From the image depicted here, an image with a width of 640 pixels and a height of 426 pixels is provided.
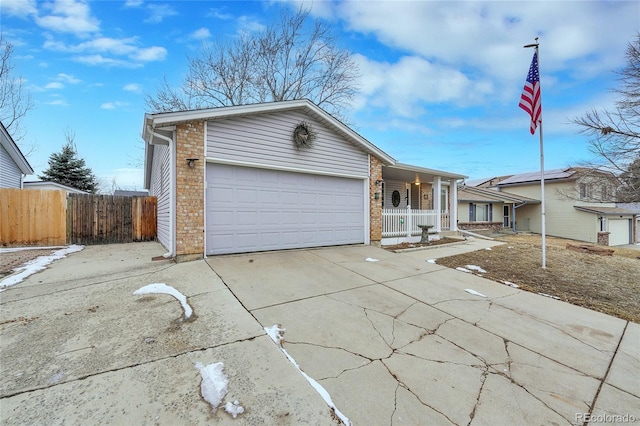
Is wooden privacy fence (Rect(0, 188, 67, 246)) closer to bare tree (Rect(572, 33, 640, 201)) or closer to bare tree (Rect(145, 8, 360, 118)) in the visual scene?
bare tree (Rect(145, 8, 360, 118))

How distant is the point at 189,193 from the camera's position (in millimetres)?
5754

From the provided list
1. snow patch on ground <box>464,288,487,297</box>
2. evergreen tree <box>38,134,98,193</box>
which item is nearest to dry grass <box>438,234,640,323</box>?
snow patch on ground <box>464,288,487,297</box>

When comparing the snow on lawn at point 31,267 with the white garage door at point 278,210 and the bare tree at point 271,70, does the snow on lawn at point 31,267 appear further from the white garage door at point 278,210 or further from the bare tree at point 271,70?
the bare tree at point 271,70

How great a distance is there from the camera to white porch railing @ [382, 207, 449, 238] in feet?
33.2

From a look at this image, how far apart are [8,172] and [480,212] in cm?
2723

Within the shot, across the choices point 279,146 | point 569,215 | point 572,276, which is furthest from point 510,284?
point 569,215

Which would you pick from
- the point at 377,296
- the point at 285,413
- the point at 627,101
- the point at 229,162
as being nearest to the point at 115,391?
the point at 285,413

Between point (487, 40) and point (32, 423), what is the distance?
12.8m

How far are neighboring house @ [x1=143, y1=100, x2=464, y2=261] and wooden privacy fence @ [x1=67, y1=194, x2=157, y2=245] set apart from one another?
12.6 feet

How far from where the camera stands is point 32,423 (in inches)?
67.5

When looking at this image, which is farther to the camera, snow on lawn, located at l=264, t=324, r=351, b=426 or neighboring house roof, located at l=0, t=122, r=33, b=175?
neighboring house roof, located at l=0, t=122, r=33, b=175

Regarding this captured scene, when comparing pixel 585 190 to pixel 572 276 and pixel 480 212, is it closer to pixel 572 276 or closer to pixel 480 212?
pixel 480 212

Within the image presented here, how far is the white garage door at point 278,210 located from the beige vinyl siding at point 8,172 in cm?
1164

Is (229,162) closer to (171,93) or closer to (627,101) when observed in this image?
(171,93)
